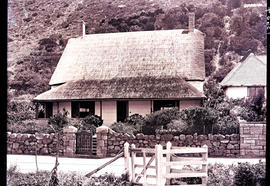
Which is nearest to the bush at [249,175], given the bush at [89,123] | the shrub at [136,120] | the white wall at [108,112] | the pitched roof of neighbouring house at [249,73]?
the pitched roof of neighbouring house at [249,73]

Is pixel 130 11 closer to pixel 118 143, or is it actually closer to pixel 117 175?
pixel 118 143

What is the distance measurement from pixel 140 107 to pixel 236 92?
423cm

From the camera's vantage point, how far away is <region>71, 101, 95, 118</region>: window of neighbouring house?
21.2m

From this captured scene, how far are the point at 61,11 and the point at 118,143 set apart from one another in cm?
553

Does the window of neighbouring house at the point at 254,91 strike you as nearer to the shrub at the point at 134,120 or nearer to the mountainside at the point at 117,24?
the mountainside at the point at 117,24

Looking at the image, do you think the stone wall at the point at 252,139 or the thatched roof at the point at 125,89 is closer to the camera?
the stone wall at the point at 252,139

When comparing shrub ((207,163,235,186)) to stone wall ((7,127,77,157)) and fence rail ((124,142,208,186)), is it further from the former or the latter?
stone wall ((7,127,77,157))

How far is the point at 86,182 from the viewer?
15.6 metres

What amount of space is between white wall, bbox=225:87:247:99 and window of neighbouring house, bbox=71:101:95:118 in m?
5.91

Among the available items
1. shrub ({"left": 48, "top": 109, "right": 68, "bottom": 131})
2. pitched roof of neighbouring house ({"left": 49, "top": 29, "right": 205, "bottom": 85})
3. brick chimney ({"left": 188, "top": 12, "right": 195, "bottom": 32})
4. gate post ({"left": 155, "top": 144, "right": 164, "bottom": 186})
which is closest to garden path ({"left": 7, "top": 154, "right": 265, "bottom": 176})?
shrub ({"left": 48, "top": 109, "right": 68, "bottom": 131})

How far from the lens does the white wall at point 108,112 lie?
817 inches

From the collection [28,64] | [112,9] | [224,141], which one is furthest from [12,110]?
[224,141]

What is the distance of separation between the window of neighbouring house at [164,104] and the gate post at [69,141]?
3474 millimetres
